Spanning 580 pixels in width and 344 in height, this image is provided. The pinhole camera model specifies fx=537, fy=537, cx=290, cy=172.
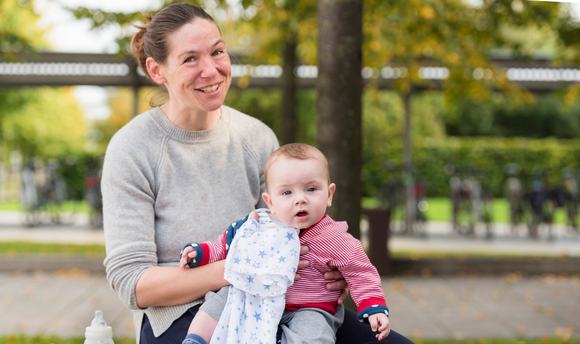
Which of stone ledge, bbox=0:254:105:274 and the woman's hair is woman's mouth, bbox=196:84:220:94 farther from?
stone ledge, bbox=0:254:105:274

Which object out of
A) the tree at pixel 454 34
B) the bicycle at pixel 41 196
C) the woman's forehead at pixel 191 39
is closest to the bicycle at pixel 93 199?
the bicycle at pixel 41 196

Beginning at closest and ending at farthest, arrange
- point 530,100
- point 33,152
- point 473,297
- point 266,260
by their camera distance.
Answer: point 266,260 → point 473,297 → point 530,100 → point 33,152

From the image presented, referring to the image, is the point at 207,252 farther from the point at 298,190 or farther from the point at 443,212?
the point at 443,212

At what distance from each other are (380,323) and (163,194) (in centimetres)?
88

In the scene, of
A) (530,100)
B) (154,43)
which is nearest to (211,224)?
(154,43)

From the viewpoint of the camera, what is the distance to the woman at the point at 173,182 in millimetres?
1807

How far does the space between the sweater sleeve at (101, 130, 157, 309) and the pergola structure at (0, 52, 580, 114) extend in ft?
28.3

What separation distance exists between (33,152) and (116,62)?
18.6 meters

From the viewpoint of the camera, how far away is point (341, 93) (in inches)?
125

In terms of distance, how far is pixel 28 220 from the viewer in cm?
1163

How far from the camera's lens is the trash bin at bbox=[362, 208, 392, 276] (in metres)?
7.08

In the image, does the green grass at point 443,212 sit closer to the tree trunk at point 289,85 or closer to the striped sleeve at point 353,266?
the tree trunk at point 289,85

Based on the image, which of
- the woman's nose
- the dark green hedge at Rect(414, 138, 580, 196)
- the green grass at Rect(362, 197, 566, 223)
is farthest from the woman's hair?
the dark green hedge at Rect(414, 138, 580, 196)

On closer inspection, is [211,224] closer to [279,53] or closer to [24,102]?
[279,53]
